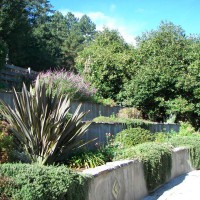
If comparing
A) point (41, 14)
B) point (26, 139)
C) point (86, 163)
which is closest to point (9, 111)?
point (26, 139)

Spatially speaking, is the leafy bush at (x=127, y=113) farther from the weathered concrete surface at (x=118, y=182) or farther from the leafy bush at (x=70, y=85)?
the weathered concrete surface at (x=118, y=182)

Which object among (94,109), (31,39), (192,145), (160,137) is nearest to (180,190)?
(192,145)

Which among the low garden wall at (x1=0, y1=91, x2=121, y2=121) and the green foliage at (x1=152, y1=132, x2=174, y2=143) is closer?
the green foliage at (x1=152, y1=132, x2=174, y2=143)

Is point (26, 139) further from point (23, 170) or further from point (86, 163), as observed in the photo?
point (23, 170)

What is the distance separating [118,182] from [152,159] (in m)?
1.99

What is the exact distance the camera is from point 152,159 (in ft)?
31.2

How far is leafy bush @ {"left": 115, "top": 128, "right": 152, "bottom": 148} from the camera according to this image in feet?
40.9

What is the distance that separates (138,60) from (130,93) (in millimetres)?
2552

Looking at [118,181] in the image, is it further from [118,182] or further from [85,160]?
[85,160]

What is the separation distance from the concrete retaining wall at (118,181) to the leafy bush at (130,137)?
10.5 feet

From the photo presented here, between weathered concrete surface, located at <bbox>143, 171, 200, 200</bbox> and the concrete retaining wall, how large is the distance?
410mm

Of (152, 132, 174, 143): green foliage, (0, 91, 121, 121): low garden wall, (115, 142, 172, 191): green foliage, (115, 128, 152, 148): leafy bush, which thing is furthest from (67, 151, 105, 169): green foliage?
(0, 91, 121, 121): low garden wall

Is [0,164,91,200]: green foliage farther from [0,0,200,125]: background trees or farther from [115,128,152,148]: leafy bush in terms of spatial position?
[0,0,200,125]: background trees

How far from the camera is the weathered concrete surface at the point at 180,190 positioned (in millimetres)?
8984
